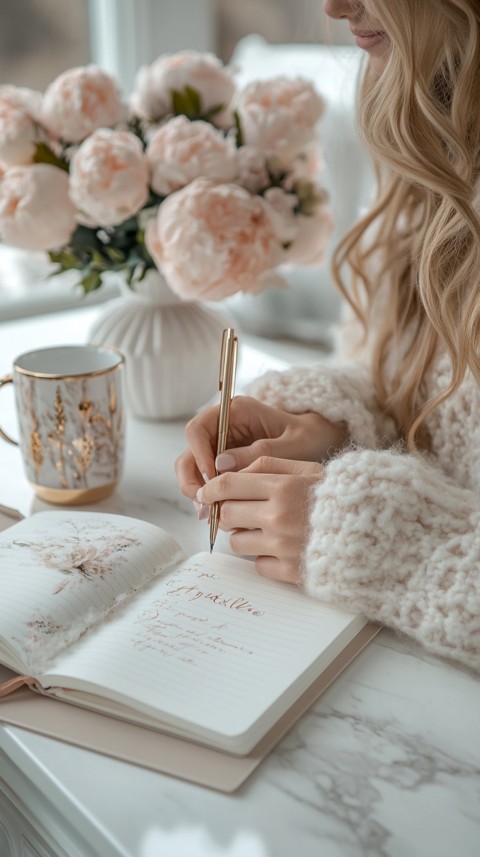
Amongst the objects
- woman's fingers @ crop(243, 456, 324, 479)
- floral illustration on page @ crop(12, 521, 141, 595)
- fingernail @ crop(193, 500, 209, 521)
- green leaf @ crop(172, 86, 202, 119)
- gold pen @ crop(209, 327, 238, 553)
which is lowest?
fingernail @ crop(193, 500, 209, 521)

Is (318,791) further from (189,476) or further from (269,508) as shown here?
(189,476)

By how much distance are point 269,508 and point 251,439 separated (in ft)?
0.54

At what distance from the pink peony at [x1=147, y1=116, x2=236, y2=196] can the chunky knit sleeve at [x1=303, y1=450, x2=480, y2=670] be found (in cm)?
38

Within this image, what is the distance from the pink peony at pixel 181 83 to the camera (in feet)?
2.97

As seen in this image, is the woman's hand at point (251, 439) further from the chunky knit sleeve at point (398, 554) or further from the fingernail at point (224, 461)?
the chunky knit sleeve at point (398, 554)

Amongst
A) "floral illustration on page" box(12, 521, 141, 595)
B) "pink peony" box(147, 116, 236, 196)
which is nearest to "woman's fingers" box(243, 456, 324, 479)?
"floral illustration on page" box(12, 521, 141, 595)

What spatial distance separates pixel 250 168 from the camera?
87 cm

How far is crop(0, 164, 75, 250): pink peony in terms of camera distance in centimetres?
84

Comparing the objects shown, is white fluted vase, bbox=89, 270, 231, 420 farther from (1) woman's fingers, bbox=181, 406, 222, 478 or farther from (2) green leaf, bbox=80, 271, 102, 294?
(1) woman's fingers, bbox=181, 406, 222, 478

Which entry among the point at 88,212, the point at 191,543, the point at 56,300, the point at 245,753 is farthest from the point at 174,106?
the point at 245,753

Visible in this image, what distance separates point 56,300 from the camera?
147cm

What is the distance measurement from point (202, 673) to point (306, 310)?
86cm

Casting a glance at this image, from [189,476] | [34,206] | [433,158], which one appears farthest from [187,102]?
[189,476]

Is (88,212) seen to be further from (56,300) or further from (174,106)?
(56,300)
